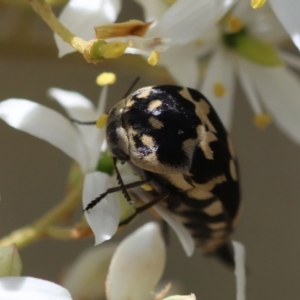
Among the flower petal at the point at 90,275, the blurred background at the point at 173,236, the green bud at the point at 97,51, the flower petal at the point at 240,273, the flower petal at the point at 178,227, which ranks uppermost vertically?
the green bud at the point at 97,51

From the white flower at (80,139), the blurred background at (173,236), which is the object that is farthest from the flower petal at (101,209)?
the blurred background at (173,236)

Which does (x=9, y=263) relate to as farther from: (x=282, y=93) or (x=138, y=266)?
(x=282, y=93)

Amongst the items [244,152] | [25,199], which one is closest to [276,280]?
[244,152]

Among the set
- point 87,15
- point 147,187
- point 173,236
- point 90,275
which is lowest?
point 173,236

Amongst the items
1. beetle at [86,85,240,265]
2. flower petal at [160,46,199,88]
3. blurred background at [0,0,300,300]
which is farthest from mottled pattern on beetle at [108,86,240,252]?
blurred background at [0,0,300,300]

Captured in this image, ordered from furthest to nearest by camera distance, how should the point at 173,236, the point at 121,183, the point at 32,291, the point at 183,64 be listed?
the point at 173,236
the point at 183,64
the point at 121,183
the point at 32,291

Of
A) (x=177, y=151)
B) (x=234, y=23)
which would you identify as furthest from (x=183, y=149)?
(x=234, y=23)

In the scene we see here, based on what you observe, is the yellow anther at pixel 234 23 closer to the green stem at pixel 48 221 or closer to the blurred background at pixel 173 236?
the green stem at pixel 48 221

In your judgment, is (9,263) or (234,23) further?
(234,23)
